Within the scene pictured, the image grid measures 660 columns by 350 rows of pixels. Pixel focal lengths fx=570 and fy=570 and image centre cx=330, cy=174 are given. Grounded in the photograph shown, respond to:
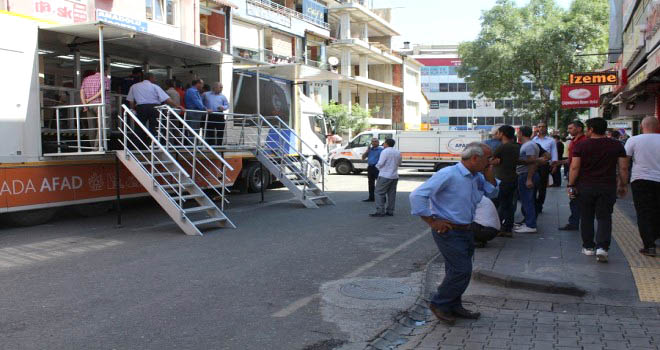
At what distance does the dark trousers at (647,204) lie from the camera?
6883mm

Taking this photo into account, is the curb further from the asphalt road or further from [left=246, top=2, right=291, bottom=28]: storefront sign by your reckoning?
[left=246, top=2, right=291, bottom=28]: storefront sign

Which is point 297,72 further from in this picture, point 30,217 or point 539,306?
point 539,306

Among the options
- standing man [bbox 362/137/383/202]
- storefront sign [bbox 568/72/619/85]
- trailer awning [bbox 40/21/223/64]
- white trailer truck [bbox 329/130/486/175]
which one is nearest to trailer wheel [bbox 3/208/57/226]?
trailer awning [bbox 40/21/223/64]

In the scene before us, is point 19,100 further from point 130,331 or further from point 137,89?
point 130,331

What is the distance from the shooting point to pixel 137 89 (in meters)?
10.6

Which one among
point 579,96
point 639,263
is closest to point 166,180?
point 639,263

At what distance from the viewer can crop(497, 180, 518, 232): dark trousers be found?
27.9ft

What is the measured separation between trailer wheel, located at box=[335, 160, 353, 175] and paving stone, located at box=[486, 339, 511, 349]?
21078 mm

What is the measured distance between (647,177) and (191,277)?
18.1 feet

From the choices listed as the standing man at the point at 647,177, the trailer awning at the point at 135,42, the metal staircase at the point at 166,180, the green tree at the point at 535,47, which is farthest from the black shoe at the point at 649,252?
the green tree at the point at 535,47

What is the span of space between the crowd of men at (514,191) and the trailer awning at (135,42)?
193 inches

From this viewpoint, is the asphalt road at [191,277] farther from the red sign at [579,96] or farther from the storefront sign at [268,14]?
the storefront sign at [268,14]

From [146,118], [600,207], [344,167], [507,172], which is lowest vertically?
[344,167]

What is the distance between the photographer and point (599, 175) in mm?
6684
